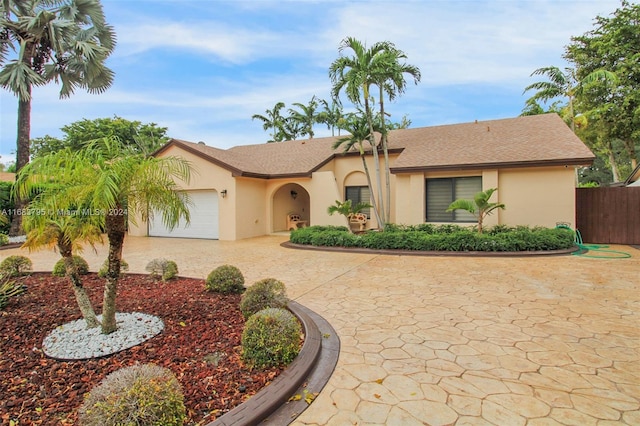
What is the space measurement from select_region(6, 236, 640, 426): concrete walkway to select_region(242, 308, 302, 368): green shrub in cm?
52

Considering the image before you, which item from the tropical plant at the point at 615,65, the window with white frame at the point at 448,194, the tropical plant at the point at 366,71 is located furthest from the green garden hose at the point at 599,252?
the tropical plant at the point at 615,65

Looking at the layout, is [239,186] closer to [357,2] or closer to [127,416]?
[357,2]

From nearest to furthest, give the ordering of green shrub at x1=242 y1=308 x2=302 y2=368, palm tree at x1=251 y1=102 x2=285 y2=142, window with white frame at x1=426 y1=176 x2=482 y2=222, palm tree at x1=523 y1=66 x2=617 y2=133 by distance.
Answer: green shrub at x1=242 y1=308 x2=302 y2=368 < window with white frame at x1=426 y1=176 x2=482 y2=222 < palm tree at x1=523 y1=66 x2=617 y2=133 < palm tree at x1=251 y1=102 x2=285 y2=142

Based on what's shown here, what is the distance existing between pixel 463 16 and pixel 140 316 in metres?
12.9

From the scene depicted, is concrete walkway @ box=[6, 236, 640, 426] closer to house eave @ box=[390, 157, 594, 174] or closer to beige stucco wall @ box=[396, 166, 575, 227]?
beige stucco wall @ box=[396, 166, 575, 227]

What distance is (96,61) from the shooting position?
13133mm

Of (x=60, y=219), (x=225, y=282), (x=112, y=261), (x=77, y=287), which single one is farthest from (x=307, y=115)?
(x=60, y=219)

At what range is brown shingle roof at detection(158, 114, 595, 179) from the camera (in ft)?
37.0

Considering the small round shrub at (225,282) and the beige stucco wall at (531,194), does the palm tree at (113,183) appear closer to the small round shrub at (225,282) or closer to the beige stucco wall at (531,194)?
the small round shrub at (225,282)

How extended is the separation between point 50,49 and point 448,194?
17.7 m

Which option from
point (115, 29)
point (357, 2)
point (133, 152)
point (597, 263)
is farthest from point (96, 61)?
point (597, 263)

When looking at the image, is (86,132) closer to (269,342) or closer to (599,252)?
(269,342)

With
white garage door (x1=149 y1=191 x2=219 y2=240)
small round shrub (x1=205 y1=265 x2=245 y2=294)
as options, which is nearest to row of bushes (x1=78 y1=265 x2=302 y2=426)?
small round shrub (x1=205 y1=265 x2=245 y2=294)

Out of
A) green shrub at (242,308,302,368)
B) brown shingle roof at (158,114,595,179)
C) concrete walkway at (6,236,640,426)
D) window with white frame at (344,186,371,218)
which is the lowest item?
concrete walkway at (6,236,640,426)
